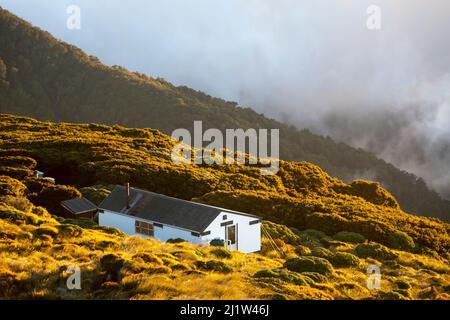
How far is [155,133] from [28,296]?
208 feet

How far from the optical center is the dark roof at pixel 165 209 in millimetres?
35875

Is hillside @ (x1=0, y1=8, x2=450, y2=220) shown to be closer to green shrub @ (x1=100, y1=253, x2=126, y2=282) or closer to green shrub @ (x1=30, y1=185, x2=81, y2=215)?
green shrub @ (x1=30, y1=185, x2=81, y2=215)

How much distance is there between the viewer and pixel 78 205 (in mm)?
41719

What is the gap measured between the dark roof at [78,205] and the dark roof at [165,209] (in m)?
1.90

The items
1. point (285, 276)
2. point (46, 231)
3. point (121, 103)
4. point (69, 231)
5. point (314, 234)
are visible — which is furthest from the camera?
point (121, 103)

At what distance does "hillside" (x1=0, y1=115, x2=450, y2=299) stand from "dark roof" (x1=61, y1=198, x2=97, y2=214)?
1.17 meters

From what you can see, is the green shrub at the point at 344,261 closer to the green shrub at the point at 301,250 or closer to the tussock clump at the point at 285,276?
the green shrub at the point at 301,250

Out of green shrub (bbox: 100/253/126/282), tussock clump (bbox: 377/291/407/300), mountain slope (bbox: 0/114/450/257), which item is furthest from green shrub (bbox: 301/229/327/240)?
green shrub (bbox: 100/253/126/282)

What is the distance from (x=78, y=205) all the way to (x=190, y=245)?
38.4 ft

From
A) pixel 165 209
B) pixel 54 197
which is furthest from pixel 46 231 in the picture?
pixel 54 197

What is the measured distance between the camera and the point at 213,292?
21.8 metres

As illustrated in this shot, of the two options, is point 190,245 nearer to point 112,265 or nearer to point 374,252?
point 112,265
